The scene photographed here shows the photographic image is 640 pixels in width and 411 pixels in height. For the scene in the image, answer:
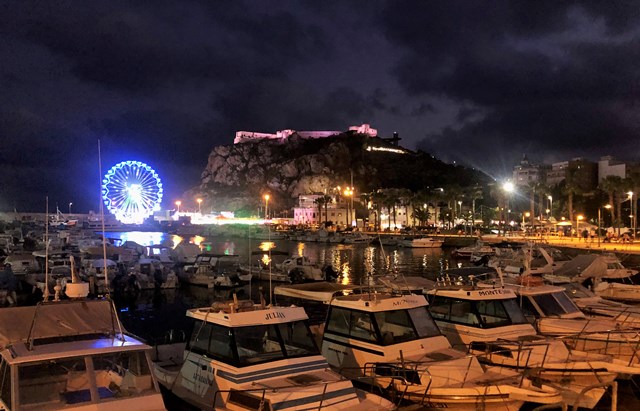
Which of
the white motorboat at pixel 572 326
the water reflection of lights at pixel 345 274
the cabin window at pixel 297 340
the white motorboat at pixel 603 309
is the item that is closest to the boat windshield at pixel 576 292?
the white motorboat at pixel 603 309


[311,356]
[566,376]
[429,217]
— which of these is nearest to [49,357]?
[311,356]

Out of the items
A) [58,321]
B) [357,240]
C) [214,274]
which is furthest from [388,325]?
[357,240]

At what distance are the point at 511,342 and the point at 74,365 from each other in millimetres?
11072

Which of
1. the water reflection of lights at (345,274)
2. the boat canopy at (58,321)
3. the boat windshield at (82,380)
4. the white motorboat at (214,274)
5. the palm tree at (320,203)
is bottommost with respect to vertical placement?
the water reflection of lights at (345,274)

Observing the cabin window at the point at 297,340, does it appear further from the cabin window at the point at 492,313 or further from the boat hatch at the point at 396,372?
the cabin window at the point at 492,313

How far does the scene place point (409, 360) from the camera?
13336 mm

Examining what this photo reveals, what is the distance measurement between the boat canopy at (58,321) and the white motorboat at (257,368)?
7.34ft

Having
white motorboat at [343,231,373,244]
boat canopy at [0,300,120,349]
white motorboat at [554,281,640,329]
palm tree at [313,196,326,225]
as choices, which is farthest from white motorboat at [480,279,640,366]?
palm tree at [313,196,326,225]

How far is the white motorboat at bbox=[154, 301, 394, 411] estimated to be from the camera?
32.5 ft

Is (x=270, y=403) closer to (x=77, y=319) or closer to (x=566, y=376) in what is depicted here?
(x=77, y=319)

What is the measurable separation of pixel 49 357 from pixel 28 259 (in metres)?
47.8

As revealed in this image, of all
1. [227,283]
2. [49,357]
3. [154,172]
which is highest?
[154,172]

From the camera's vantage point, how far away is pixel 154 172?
115125 millimetres

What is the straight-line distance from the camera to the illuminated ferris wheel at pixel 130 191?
110938mm
